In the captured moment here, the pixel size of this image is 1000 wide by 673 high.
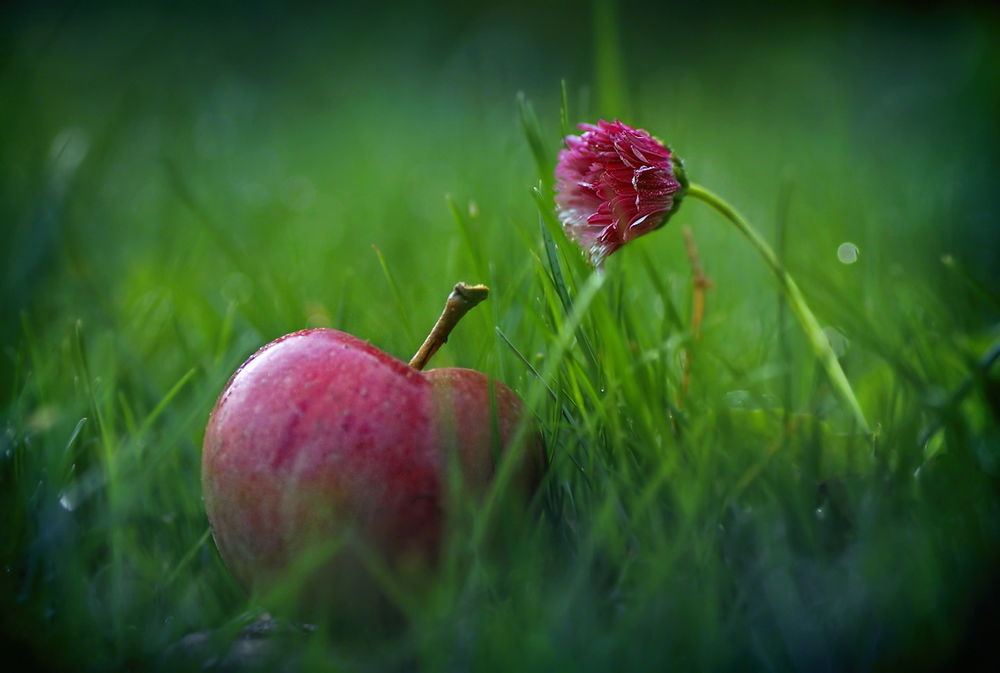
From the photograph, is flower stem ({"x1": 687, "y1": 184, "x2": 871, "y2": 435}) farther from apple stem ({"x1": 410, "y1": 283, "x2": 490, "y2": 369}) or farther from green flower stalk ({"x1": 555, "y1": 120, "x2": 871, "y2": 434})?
apple stem ({"x1": 410, "y1": 283, "x2": 490, "y2": 369})

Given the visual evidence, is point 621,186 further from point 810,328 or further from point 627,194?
point 810,328

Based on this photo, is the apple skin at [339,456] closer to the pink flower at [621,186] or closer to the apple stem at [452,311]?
the apple stem at [452,311]

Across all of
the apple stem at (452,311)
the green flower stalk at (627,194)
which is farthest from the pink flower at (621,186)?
the apple stem at (452,311)

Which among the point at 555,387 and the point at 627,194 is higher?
the point at 627,194

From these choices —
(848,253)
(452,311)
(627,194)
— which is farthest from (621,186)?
(848,253)

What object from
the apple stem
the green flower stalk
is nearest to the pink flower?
the green flower stalk

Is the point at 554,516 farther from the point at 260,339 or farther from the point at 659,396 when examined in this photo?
the point at 260,339
